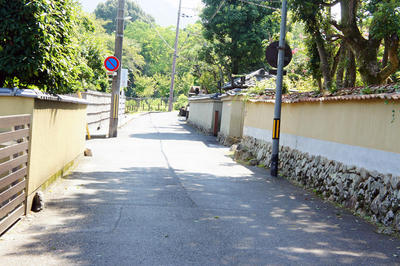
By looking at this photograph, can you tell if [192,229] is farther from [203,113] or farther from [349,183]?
[203,113]

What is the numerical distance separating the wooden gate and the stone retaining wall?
17.4ft

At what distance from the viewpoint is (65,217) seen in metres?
6.35

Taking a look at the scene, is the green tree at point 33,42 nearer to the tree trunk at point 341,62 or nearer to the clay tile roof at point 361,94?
the clay tile roof at point 361,94

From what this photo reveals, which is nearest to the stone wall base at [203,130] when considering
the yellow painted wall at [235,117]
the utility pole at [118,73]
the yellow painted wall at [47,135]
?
the yellow painted wall at [235,117]

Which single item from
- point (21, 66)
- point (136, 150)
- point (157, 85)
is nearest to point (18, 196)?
point (21, 66)

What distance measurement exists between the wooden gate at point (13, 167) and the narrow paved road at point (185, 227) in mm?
221

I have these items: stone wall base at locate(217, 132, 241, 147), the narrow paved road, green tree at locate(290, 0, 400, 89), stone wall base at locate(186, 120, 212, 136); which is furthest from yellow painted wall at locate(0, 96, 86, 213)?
stone wall base at locate(186, 120, 212, 136)

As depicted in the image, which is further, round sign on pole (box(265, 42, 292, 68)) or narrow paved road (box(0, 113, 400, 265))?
round sign on pole (box(265, 42, 292, 68))

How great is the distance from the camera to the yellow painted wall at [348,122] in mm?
7508

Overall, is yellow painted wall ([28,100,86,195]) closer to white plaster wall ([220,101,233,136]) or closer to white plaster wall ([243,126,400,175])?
white plaster wall ([243,126,400,175])

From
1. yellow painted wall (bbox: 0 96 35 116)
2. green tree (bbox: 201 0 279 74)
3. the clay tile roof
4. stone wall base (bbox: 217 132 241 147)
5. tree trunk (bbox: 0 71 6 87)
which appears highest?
green tree (bbox: 201 0 279 74)

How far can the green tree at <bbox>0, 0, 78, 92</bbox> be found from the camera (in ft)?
23.4

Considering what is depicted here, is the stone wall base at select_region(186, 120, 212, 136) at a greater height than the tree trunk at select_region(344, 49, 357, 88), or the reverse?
the tree trunk at select_region(344, 49, 357, 88)

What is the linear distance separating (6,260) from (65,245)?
2.33ft
